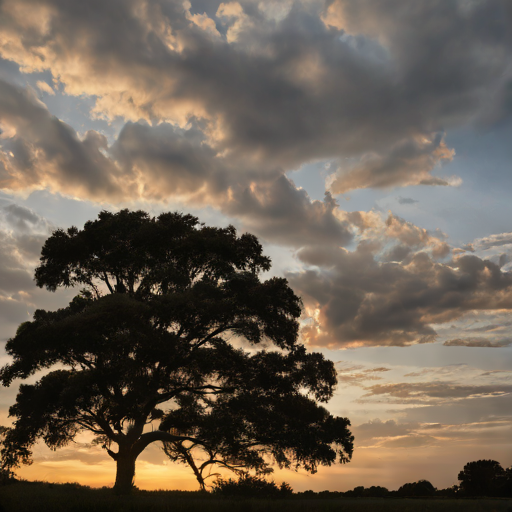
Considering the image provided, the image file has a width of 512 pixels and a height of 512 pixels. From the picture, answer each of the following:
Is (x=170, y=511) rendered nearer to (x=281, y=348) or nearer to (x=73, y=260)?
(x=281, y=348)

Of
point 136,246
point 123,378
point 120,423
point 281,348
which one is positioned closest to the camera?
point 123,378

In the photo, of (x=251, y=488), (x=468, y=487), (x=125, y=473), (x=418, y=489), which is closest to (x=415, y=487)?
(x=418, y=489)

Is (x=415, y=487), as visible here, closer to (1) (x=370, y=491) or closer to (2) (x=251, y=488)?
(1) (x=370, y=491)

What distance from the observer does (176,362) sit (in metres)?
22.5

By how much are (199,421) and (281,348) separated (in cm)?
590

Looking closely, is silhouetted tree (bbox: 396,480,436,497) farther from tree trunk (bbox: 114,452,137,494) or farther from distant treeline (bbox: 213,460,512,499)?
Answer: tree trunk (bbox: 114,452,137,494)

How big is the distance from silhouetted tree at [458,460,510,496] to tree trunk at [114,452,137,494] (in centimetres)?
2458

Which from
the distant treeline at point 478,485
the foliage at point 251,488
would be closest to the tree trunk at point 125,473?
the foliage at point 251,488

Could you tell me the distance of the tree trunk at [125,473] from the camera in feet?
77.6

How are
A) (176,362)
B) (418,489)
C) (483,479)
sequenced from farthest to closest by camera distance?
(418,489) < (483,479) < (176,362)

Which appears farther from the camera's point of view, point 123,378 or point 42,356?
point 42,356

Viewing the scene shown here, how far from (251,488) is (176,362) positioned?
766 cm

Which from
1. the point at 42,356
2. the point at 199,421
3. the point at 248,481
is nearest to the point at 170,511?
the point at 199,421

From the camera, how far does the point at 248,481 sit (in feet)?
77.1
